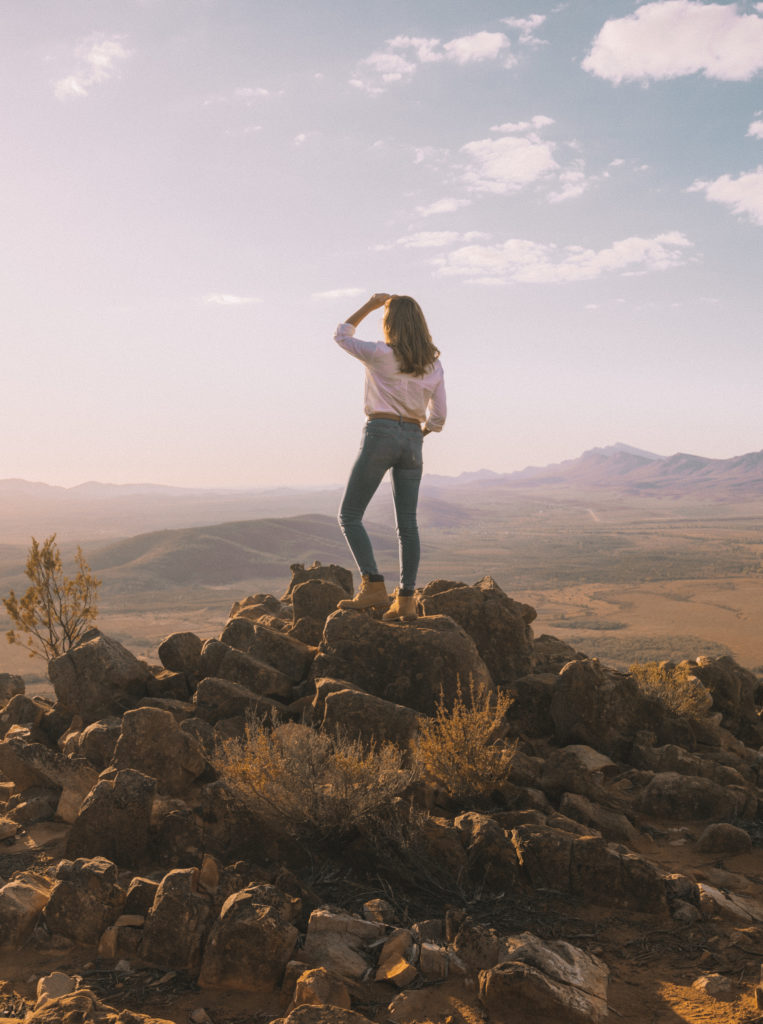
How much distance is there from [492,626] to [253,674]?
7.24 ft

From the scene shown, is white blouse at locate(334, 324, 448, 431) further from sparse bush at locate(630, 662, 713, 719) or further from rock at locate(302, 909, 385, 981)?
sparse bush at locate(630, 662, 713, 719)

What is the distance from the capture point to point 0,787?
497cm

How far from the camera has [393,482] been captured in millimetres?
5172

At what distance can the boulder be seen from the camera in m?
5.46

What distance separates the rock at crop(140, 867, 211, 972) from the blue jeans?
2.27 metres

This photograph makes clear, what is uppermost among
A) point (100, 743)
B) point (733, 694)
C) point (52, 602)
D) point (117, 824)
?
point (52, 602)

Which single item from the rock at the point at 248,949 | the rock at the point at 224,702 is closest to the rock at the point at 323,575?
the rock at the point at 224,702

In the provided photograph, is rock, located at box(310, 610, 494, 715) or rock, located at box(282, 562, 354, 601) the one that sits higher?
rock, located at box(282, 562, 354, 601)

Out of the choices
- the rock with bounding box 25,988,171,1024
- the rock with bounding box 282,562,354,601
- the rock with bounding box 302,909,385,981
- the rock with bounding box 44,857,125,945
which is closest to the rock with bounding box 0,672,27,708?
the rock with bounding box 282,562,354,601

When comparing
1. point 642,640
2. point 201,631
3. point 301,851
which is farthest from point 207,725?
point 201,631

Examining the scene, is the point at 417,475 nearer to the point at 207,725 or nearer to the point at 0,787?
the point at 207,725

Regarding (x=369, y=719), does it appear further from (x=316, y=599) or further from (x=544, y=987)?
(x=316, y=599)

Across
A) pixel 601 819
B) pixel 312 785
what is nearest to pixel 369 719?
pixel 312 785

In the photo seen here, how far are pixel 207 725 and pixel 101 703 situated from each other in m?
1.04
